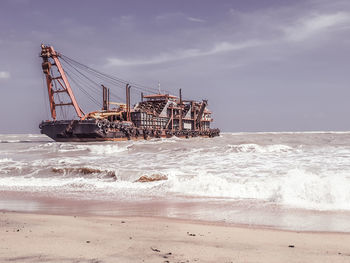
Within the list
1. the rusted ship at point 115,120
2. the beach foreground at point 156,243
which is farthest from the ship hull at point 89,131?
the beach foreground at point 156,243

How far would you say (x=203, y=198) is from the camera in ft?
28.5

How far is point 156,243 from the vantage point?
4.29 m

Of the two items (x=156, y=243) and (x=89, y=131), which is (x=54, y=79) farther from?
(x=156, y=243)

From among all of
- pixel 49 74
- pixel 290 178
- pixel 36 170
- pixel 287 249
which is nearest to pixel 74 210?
pixel 287 249

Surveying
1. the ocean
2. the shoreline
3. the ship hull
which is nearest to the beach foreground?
the shoreline

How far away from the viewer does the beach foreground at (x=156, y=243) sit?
3686 millimetres

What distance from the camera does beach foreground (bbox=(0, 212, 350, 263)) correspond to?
3.69 metres

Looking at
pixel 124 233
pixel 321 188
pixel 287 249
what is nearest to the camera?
pixel 287 249

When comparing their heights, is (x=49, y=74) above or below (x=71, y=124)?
above

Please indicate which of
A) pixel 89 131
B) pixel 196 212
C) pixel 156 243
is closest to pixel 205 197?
pixel 196 212

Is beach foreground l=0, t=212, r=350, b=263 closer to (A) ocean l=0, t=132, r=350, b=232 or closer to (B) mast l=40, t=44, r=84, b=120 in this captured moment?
(A) ocean l=0, t=132, r=350, b=232

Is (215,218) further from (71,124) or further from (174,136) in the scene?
(174,136)

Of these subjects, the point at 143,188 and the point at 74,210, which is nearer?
the point at 74,210

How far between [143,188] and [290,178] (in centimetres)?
428
